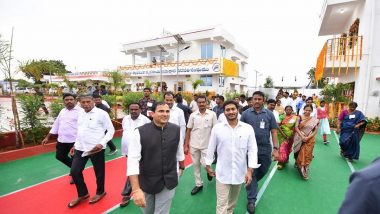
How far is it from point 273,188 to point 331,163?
2.55 m

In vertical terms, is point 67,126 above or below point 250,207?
above

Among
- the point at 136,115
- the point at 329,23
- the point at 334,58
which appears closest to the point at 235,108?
the point at 136,115

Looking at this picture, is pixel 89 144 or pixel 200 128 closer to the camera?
pixel 89 144

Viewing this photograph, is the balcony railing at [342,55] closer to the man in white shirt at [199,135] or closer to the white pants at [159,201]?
the man in white shirt at [199,135]

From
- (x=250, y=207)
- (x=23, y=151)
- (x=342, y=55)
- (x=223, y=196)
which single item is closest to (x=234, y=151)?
(x=223, y=196)

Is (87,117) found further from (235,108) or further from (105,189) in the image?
(235,108)

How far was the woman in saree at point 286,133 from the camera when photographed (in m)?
4.81

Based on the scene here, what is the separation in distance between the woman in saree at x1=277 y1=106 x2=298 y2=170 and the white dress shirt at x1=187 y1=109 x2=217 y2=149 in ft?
6.18

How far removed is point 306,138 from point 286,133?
477 millimetres

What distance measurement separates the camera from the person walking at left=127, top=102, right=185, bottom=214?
2131mm

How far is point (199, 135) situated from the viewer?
397cm

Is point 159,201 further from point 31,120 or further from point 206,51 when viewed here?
point 206,51

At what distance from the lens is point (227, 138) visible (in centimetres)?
267

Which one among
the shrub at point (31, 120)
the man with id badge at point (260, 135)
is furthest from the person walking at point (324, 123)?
the shrub at point (31, 120)
